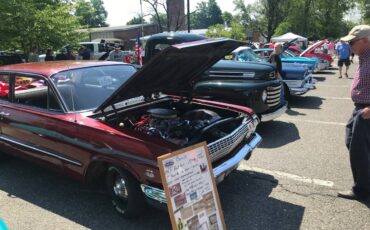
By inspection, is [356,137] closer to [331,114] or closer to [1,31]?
[331,114]

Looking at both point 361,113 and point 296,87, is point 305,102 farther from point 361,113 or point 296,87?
point 361,113

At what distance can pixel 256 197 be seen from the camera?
420 centimetres

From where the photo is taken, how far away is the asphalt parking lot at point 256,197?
3.69 meters

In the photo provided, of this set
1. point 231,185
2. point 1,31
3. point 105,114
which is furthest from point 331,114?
point 1,31

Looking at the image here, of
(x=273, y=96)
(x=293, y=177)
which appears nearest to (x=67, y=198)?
(x=293, y=177)

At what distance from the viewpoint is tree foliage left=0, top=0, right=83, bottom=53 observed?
13391 mm

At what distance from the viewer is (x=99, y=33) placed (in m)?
61.9

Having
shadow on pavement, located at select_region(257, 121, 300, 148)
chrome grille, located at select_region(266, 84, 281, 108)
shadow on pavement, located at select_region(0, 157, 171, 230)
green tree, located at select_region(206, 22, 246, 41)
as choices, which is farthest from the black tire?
green tree, located at select_region(206, 22, 246, 41)

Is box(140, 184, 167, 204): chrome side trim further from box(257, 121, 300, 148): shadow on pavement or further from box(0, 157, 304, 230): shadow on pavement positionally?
box(257, 121, 300, 148): shadow on pavement

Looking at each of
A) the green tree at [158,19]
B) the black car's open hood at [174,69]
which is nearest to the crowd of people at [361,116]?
the black car's open hood at [174,69]

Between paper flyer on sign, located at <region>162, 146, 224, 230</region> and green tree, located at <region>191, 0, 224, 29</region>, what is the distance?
389ft

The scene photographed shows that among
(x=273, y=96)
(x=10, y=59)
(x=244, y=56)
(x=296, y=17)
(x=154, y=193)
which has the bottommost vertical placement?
(x=154, y=193)

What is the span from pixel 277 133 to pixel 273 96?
2.30 feet

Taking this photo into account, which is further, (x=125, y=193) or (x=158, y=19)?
(x=158, y=19)
